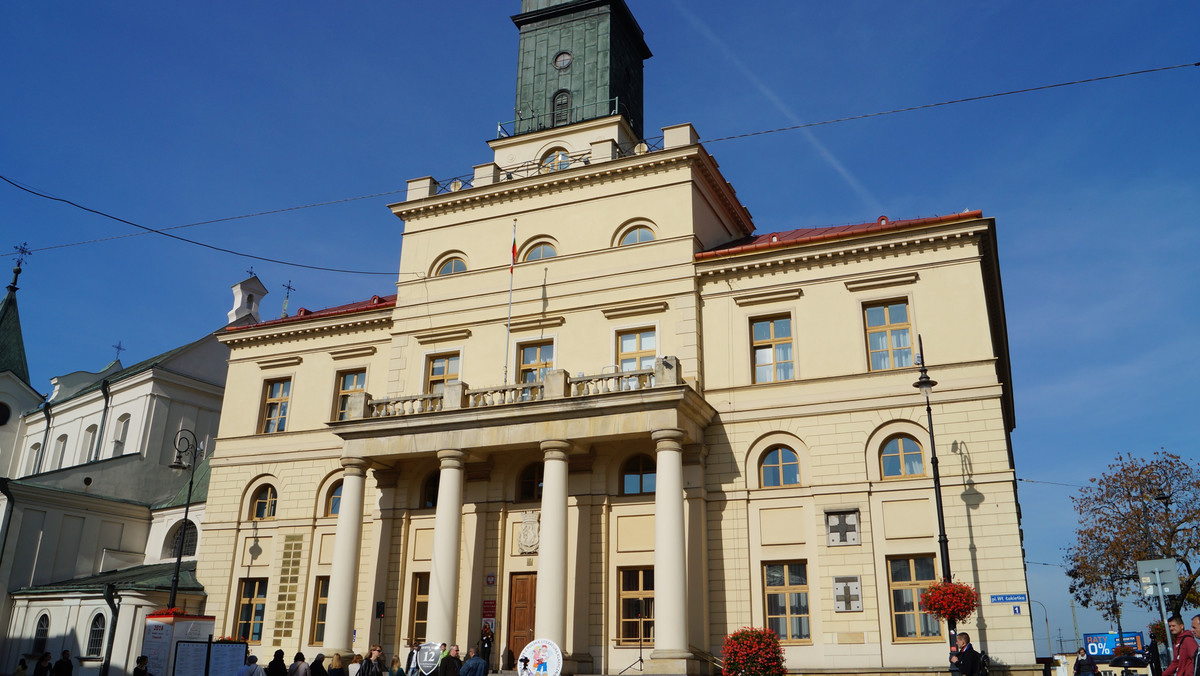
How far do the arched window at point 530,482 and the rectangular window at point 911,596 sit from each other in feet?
36.0

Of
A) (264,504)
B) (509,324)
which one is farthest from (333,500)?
(509,324)

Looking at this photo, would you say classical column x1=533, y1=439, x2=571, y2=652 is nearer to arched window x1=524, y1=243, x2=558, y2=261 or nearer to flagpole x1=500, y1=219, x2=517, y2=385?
flagpole x1=500, y1=219, x2=517, y2=385

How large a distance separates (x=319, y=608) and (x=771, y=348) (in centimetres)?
1769

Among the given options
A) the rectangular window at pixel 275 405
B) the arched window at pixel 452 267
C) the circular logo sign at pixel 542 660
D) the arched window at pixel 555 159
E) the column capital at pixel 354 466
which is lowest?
the circular logo sign at pixel 542 660

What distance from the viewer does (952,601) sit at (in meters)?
21.2

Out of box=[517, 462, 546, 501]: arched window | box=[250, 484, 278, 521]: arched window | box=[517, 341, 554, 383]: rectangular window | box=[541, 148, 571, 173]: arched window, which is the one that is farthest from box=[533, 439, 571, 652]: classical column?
box=[250, 484, 278, 521]: arched window

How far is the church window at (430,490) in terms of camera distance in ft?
98.7

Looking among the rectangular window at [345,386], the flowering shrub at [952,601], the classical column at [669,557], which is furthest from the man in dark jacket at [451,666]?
the rectangular window at [345,386]

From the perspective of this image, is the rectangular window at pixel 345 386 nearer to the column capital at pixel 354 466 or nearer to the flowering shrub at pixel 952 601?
the column capital at pixel 354 466

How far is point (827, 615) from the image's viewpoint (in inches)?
959

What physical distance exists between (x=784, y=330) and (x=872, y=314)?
2.69m

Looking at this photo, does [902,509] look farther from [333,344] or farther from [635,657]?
[333,344]

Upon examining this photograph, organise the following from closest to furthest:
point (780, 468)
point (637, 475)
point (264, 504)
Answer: point (780, 468)
point (637, 475)
point (264, 504)

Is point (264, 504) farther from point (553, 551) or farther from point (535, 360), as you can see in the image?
point (553, 551)
